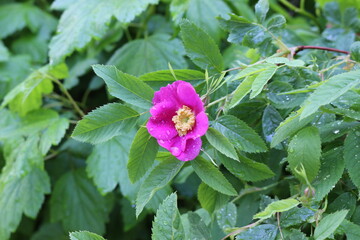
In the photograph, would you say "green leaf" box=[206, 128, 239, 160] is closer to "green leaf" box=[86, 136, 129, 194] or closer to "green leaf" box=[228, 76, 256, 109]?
"green leaf" box=[228, 76, 256, 109]

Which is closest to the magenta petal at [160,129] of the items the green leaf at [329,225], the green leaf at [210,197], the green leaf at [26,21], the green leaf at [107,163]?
the green leaf at [210,197]

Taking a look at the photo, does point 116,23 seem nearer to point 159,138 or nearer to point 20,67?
point 20,67

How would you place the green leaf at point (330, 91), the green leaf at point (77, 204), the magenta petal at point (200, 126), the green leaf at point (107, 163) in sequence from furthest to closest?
1. the green leaf at point (77, 204)
2. the green leaf at point (107, 163)
3. the magenta petal at point (200, 126)
4. the green leaf at point (330, 91)

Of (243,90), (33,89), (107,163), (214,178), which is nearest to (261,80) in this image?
(243,90)

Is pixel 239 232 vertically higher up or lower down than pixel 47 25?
higher up

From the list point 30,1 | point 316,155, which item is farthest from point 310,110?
point 30,1

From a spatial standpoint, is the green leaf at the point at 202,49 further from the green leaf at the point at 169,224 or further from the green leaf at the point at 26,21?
the green leaf at the point at 26,21
